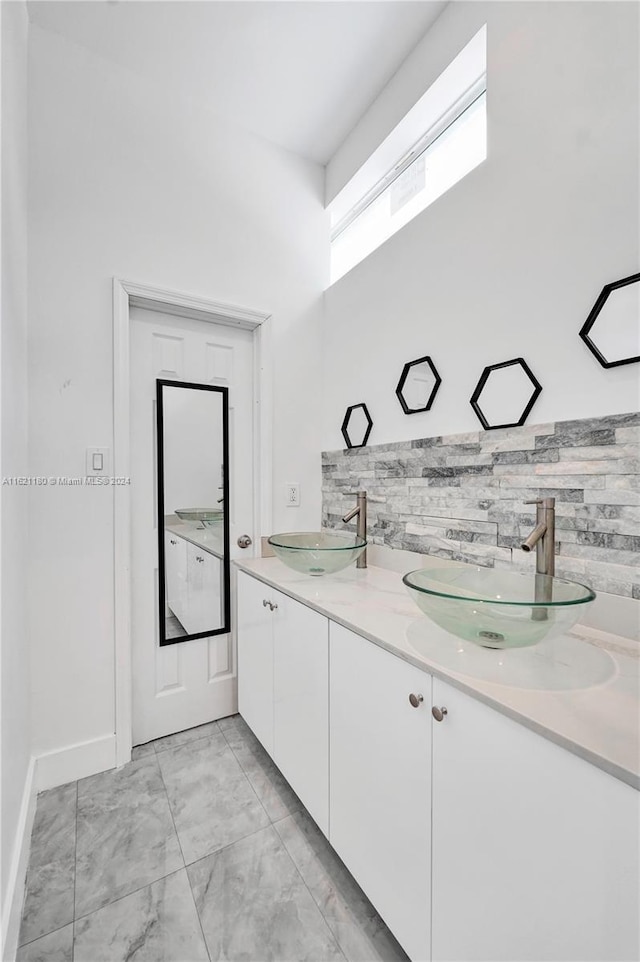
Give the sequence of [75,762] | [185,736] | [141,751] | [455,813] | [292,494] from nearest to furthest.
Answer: [455,813]
[75,762]
[141,751]
[185,736]
[292,494]

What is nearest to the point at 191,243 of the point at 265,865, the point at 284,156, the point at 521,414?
the point at 284,156

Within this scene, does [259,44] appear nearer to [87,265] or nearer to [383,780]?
[87,265]

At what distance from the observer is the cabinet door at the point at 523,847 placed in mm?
585

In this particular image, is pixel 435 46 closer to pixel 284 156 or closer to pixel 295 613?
pixel 284 156

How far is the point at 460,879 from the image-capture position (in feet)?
2.65

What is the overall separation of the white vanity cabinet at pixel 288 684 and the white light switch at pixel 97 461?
28.5 inches

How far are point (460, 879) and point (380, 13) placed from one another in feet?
8.65

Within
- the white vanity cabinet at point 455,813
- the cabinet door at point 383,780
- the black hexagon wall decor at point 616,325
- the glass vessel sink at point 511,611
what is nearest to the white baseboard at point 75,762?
the white vanity cabinet at point 455,813

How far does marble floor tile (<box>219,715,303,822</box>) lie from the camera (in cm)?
150

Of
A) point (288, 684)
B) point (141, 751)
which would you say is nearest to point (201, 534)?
point (288, 684)

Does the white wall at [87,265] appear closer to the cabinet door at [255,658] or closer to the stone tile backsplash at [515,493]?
the cabinet door at [255,658]

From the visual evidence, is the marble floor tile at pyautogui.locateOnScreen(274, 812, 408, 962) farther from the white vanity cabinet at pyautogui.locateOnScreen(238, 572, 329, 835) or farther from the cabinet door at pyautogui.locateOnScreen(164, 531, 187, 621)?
the cabinet door at pyautogui.locateOnScreen(164, 531, 187, 621)

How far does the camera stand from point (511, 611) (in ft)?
2.84

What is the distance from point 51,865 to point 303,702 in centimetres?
91
